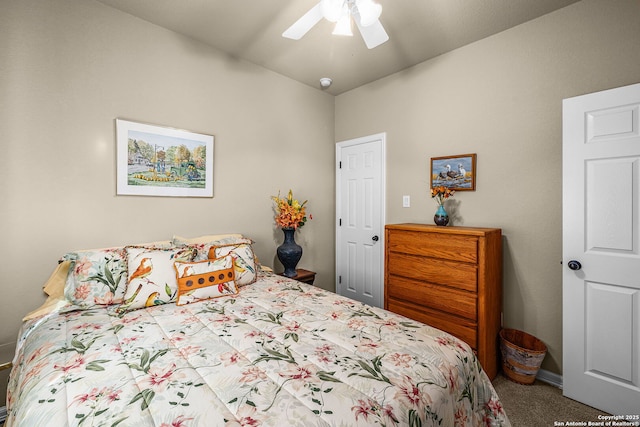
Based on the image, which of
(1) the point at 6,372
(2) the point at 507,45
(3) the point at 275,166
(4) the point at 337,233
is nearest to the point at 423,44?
(2) the point at 507,45

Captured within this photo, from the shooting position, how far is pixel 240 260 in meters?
2.21

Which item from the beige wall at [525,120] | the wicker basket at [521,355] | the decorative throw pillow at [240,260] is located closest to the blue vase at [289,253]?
the decorative throw pillow at [240,260]

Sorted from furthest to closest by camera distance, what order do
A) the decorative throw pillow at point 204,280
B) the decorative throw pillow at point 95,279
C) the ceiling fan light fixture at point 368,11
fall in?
the decorative throw pillow at point 204,280 → the decorative throw pillow at point 95,279 → the ceiling fan light fixture at point 368,11

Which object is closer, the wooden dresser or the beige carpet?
the beige carpet

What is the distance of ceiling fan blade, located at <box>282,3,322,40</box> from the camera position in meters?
1.65

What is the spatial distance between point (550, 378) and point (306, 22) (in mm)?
3071

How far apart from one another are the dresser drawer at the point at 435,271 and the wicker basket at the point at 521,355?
56 centimetres

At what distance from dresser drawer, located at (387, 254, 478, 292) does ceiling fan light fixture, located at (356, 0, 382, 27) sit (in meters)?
1.79

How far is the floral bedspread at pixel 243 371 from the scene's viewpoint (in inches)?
34.5

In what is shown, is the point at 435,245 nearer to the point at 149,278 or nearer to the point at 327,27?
the point at 327,27

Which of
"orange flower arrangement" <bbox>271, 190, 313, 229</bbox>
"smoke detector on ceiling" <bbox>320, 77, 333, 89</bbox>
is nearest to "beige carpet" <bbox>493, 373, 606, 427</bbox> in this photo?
"orange flower arrangement" <bbox>271, 190, 313, 229</bbox>

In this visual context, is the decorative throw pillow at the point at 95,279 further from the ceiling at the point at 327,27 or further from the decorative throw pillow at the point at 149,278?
the ceiling at the point at 327,27

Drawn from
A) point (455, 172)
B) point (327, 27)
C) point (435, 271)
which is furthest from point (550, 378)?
point (327, 27)

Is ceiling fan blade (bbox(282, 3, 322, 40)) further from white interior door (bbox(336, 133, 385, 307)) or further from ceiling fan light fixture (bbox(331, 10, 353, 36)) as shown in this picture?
white interior door (bbox(336, 133, 385, 307))
